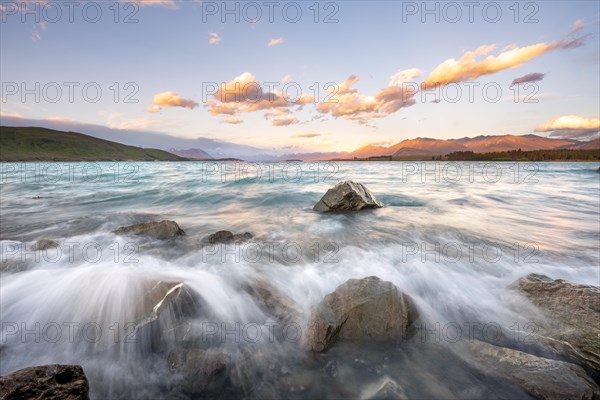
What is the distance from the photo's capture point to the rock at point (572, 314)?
3.46m

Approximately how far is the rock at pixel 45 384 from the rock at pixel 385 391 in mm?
2795

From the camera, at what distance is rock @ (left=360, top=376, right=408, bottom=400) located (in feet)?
9.52

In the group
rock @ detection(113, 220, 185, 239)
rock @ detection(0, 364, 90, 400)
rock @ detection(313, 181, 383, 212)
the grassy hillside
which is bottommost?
rock @ detection(0, 364, 90, 400)

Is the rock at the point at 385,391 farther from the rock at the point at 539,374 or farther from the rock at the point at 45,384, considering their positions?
the rock at the point at 45,384

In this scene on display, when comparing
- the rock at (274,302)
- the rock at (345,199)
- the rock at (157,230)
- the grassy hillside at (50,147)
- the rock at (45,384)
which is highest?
the grassy hillside at (50,147)

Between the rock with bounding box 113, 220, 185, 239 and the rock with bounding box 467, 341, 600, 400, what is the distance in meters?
7.63

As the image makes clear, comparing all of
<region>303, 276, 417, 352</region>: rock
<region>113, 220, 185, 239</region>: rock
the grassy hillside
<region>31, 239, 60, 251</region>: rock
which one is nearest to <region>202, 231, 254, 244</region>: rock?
<region>113, 220, 185, 239</region>: rock

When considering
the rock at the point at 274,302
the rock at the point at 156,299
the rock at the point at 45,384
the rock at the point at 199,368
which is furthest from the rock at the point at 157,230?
the rock at the point at 45,384

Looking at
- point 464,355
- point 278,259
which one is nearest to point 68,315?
point 278,259

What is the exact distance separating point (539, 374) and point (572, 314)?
1.43 metres

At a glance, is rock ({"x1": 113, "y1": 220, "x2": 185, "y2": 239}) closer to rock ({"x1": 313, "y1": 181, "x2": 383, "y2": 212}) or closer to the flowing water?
the flowing water

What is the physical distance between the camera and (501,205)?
593 inches

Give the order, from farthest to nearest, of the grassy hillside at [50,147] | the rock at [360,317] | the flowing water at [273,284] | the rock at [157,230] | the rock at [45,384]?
the grassy hillside at [50,147], the rock at [157,230], the rock at [360,317], the flowing water at [273,284], the rock at [45,384]

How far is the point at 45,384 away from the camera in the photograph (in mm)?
2473
